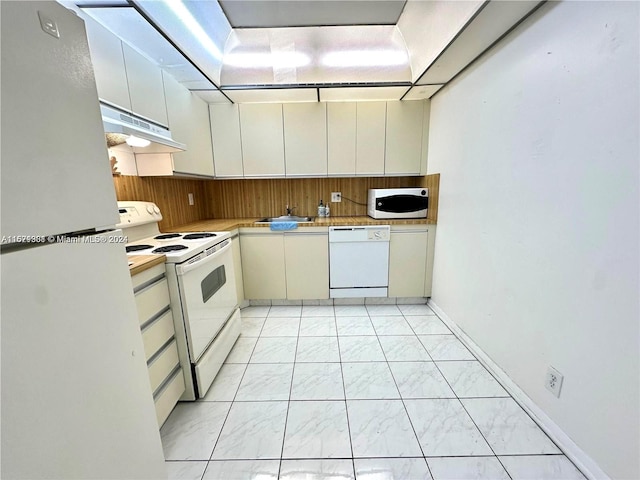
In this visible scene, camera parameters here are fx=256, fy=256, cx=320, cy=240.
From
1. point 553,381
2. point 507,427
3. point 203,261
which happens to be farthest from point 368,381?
point 203,261

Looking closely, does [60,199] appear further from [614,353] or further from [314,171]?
[314,171]

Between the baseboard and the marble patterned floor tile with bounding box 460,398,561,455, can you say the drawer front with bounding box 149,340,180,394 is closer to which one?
the marble patterned floor tile with bounding box 460,398,561,455

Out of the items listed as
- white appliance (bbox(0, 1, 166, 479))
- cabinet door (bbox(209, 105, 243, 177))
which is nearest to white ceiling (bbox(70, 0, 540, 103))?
cabinet door (bbox(209, 105, 243, 177))

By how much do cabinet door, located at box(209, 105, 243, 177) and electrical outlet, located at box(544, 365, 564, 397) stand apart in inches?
108

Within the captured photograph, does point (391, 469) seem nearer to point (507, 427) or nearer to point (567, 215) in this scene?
point (507, 427)

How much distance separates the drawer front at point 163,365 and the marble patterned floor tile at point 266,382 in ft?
1.45

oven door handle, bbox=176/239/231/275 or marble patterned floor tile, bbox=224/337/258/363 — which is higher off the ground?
oven door handle, bbox=176/239/231/275

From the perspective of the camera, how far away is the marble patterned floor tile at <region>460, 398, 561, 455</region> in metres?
1.20

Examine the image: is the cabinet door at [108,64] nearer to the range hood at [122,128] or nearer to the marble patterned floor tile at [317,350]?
the range hood at [122,128]

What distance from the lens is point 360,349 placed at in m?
1.97

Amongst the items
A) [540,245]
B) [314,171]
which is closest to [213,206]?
[314,171]

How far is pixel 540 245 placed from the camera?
4.22 feet

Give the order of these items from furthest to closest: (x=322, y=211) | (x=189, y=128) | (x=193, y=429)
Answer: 1. (x=322, y=211)
2. (x=189, y=128)
3. (x=193, y=429)

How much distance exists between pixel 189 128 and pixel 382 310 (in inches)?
96.4
